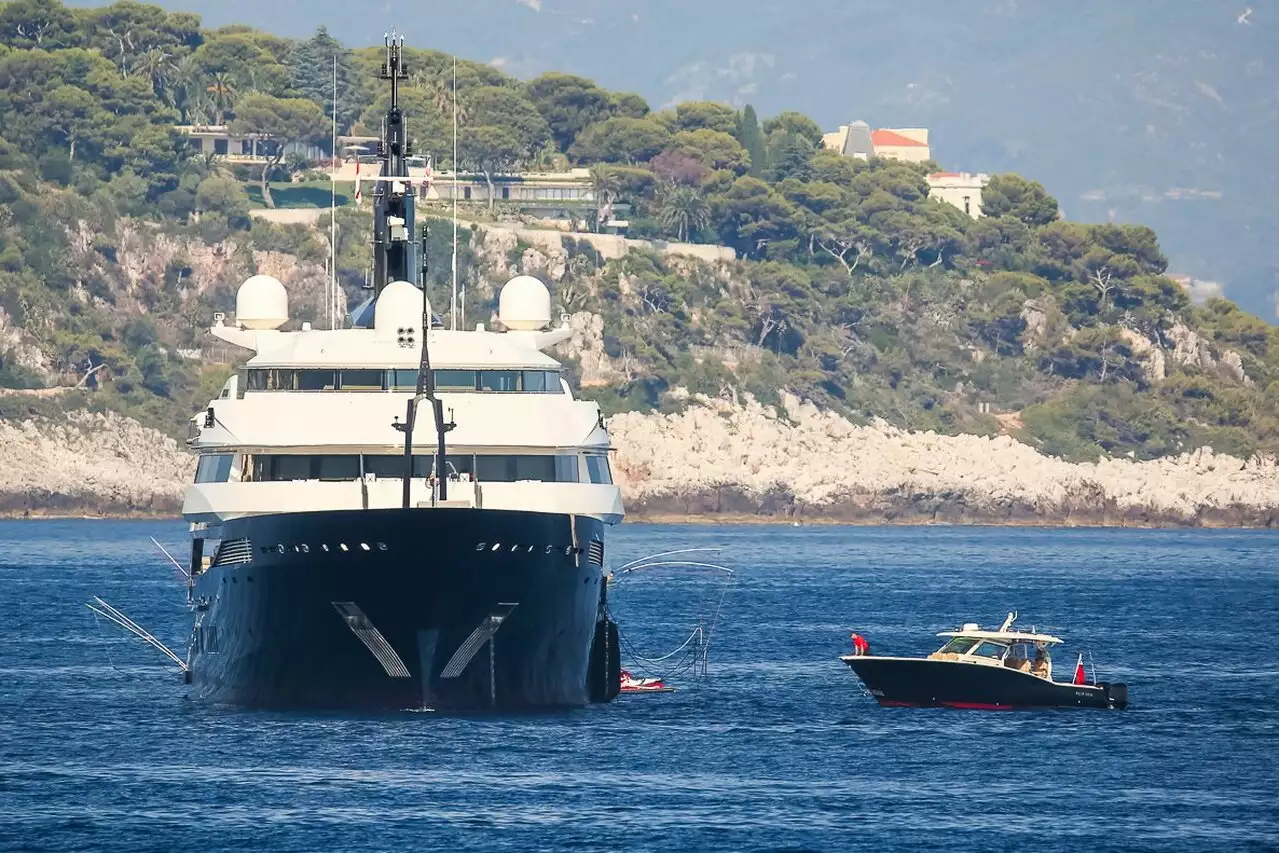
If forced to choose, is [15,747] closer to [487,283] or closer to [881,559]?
[881,559]

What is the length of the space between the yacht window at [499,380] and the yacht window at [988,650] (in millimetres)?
11836

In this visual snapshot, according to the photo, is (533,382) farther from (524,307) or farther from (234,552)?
(234,552)

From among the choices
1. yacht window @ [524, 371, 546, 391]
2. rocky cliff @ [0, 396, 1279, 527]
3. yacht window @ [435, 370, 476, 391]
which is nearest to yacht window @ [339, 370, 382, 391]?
yacht window @ [435, 370, 476, 391]

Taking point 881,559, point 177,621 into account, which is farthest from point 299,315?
point 177,621

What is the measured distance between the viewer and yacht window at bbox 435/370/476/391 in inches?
1986

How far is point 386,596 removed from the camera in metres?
45.1

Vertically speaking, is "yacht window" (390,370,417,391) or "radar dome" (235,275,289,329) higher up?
"radar dome" (235,275,289,329)

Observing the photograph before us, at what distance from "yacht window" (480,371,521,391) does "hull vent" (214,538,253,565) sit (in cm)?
592

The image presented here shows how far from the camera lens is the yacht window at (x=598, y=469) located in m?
51.3

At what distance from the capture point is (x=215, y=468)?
168ft

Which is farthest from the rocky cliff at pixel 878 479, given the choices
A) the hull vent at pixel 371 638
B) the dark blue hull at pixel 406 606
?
the hull vent at pixel 371 638

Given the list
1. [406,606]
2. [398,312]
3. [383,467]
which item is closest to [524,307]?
[398,312]

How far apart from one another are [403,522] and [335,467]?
4.69 metres

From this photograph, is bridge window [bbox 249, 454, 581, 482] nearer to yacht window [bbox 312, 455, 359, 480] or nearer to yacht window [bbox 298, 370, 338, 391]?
yacht window [bbox 312, 455, 359, 480]
